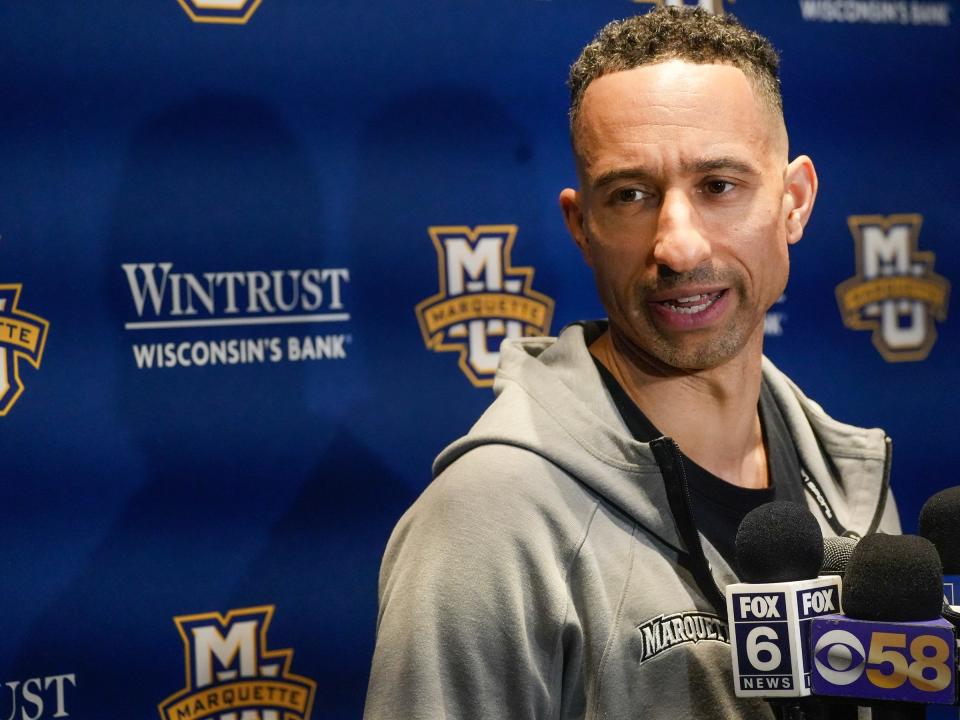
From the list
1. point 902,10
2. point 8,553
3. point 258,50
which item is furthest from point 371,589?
point 902,10

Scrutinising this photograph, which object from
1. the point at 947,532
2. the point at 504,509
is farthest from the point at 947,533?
the point at 504,509

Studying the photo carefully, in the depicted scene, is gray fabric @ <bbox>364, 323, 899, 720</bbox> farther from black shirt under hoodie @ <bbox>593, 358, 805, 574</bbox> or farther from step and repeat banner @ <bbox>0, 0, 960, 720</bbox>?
step and repeat banner @ <bbox>0, 0, 960, 720</bbox>

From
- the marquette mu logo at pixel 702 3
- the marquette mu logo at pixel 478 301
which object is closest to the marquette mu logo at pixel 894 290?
the marquette mu logo at pixel 702 3

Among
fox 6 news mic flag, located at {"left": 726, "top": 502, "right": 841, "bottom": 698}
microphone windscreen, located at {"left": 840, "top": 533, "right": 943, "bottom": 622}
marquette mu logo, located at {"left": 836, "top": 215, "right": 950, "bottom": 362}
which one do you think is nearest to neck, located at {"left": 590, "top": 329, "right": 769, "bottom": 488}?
fox 6 news mic flag, located at {"left": 726, "top": 502, "right": 841, "bottom": 698}

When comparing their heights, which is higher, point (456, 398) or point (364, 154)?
point (364, 154)

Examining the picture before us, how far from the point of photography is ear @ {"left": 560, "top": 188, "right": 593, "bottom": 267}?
1.47 meters

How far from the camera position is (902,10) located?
2359 mm

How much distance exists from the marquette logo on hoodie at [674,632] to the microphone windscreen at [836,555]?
0.15 meters

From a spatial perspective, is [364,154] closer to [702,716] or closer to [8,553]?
[8,553]

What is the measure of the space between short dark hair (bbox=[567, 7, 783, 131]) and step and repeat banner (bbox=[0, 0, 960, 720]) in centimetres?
56

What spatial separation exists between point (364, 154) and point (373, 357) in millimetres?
316

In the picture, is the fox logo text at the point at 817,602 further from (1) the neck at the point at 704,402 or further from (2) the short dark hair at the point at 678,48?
(2) the short dark hair at the point at 678,48

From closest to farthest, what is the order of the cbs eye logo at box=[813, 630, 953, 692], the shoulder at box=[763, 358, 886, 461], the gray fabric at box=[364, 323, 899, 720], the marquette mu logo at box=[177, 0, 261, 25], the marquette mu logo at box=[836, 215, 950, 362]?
1. the cbs eye logo at box=[813, 630, 953, 692]
2. the gray fabric at box=[364, 323, 899, 720]
3. the shoulder at box=[763, 358, 886, 461]
4. the marquette mu logo at box=[177, 0, 261, 25]
5. the marquette mu logo at box=[836, 215, 950, 362]

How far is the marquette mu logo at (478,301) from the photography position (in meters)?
1.97
